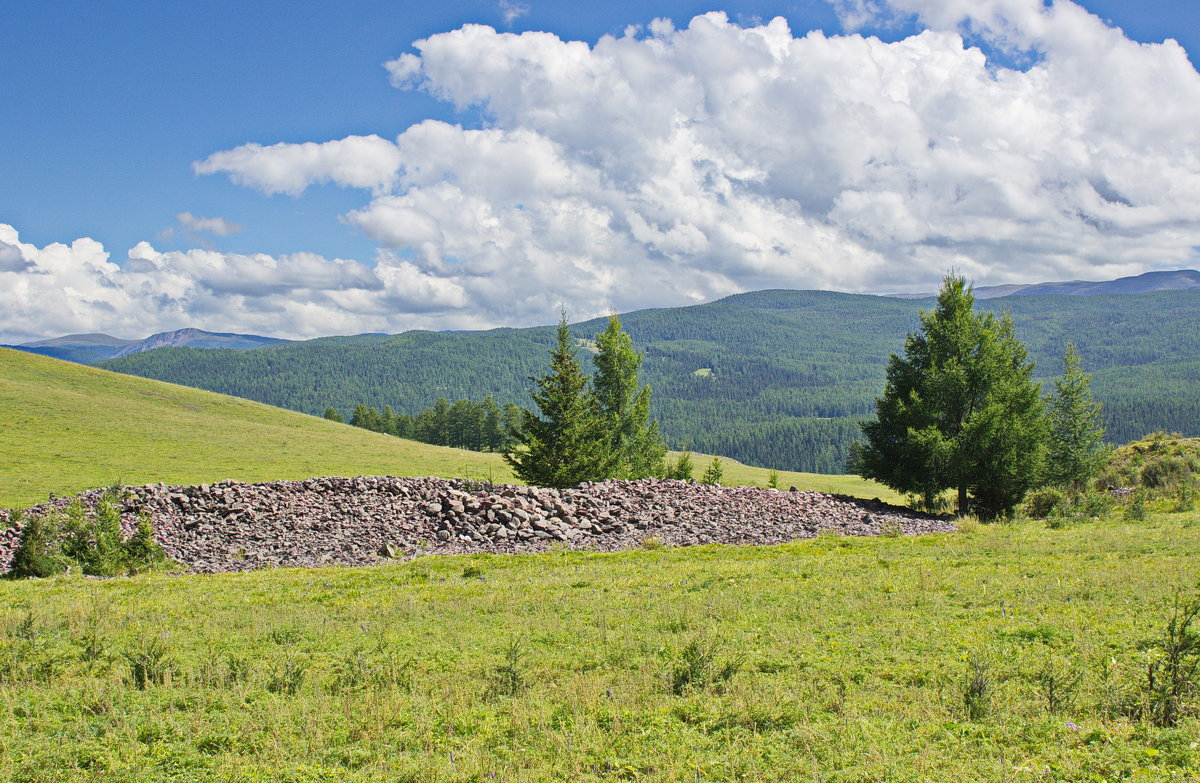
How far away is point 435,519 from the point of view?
2198cm

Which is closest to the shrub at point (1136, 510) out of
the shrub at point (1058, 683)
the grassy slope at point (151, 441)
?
the shrub at point (1058, 683)

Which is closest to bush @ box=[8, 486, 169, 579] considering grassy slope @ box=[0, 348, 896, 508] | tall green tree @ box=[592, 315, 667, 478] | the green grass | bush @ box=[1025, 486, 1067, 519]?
the green grass

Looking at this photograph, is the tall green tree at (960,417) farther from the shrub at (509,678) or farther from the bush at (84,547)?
the bush at (84,547)

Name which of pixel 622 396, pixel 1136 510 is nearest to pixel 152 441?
pixel 622 396

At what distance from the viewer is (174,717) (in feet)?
22.8

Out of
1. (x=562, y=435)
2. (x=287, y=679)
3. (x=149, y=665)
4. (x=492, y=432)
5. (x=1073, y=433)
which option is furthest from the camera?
(x=492, y=432)

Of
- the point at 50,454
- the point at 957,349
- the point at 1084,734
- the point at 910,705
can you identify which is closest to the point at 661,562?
the point at 910,705

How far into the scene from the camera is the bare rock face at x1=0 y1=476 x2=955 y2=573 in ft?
65.4

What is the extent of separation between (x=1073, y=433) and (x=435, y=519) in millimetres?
38474

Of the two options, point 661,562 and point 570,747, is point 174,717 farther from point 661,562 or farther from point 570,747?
point 661,562

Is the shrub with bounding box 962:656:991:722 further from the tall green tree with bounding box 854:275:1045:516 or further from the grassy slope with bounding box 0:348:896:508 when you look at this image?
the grassy slope with bounding box 0:348:896:508

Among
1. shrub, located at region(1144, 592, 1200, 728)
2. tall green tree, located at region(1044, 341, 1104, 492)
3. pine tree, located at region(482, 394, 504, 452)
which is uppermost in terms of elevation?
tall green tree, located at region(1044, 341, 1104, 492)

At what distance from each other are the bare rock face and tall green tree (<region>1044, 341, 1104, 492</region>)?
20.1 metres

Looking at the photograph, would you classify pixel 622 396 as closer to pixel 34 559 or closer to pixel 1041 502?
pixel 1041 502
